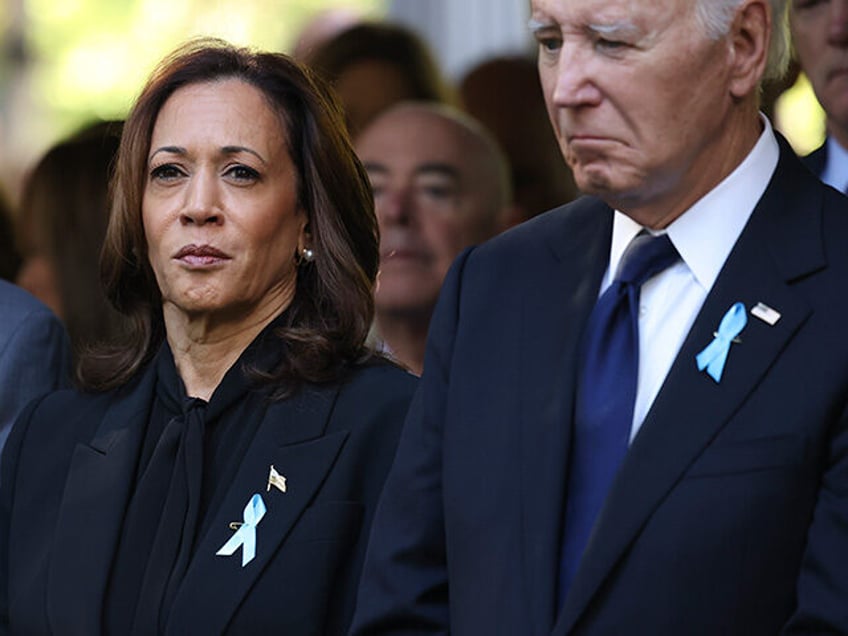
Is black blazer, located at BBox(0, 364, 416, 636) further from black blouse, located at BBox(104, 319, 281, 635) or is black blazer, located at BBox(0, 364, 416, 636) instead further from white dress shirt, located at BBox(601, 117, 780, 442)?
white dress shirt, located at BBox(601, 117, 780, 442)

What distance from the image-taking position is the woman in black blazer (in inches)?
147

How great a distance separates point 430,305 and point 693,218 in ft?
8.96

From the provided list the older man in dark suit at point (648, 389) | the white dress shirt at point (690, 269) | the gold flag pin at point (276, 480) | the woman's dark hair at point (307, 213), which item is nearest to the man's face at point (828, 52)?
the woman's dark hair at point (307, 213)

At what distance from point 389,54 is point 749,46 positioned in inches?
159

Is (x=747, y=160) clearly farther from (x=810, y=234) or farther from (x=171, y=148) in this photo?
(x=171, y=148)

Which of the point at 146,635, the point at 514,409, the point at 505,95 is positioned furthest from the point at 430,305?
the point at 514,409

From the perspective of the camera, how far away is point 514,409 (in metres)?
3.16

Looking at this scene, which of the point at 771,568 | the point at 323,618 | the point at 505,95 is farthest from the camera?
the point at 505,95

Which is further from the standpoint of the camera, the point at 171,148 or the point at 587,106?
the point at 171,148

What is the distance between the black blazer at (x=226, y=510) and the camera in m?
3.68

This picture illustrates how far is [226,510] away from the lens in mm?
3799

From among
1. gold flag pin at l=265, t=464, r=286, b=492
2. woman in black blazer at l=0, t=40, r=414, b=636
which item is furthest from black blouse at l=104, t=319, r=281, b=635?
gold flag pin at l=265, t=464, r=286, b=492

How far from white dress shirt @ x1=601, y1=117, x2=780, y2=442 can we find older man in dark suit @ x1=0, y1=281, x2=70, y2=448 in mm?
1861

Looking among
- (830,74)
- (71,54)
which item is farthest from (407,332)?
(71,54)
